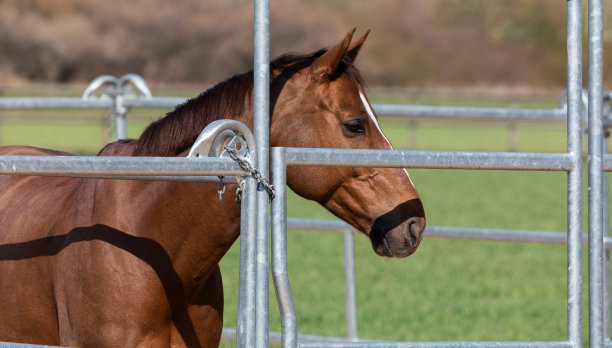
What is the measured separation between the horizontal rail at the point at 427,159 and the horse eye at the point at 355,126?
629 mm

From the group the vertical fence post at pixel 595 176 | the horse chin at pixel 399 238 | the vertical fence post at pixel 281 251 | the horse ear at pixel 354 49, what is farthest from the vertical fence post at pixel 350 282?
the vertical fence post at pixel 281 251

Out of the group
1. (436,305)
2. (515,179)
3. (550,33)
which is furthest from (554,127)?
(436,305)

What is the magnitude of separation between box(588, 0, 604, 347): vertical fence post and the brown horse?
590 mm

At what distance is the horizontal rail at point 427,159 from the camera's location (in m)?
2.23

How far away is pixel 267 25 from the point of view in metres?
2.19

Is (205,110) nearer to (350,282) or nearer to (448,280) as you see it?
(350,282)

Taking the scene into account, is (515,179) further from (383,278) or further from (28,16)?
(28,16)

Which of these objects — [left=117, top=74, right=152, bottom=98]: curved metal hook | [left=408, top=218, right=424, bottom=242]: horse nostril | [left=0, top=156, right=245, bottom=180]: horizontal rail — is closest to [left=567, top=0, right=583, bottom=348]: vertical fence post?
[left=408, top=218, right=424, bottom=242]: horse nostril

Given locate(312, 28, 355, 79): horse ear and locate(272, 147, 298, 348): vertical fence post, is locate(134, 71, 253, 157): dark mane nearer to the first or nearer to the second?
locate(312, 28, 355, 79): horse ear

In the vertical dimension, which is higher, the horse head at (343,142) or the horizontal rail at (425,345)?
the horse head at (343,142)

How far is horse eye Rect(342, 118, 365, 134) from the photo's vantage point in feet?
9.71

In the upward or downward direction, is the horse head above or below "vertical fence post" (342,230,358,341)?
above

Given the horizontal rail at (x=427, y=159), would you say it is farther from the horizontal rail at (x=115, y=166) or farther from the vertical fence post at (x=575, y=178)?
the horizontal rail at (x=115, y=166)

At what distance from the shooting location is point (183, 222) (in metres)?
2.98
